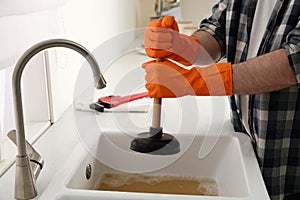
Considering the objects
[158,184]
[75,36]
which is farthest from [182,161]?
[75,36]

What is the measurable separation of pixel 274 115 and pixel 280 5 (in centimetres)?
26

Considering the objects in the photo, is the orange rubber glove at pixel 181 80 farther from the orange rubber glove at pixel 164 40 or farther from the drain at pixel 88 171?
the drain at pixel 88 171

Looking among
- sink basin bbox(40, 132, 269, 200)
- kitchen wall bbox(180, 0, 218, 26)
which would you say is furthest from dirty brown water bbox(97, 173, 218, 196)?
kitchen wall bbox(180, 0, 218, 26)

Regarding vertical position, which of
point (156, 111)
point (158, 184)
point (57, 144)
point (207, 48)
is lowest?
point (158, 184)

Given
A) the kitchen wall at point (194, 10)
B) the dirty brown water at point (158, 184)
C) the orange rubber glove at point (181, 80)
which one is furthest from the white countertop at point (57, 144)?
the kitchen wall at point (194, 10)

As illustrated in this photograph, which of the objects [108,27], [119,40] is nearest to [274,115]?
[108,27]

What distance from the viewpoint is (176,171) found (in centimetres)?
117

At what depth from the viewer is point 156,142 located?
104 centimetres

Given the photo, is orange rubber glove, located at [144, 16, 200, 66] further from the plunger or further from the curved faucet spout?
the curved faucet spout

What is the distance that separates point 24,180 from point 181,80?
420 mm

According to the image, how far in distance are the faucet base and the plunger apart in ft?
1.13

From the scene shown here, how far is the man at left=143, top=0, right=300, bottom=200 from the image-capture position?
0.87 meters

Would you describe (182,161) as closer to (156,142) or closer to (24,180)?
(156,142)

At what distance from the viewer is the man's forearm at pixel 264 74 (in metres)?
0.85
